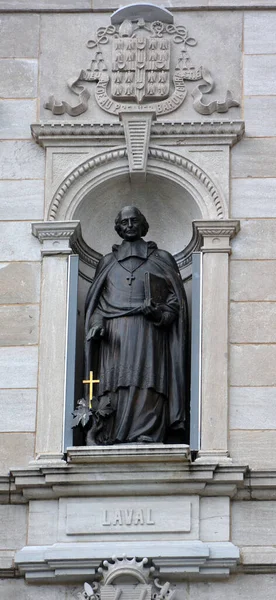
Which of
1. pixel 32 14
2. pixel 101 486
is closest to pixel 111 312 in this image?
pixel 101 486

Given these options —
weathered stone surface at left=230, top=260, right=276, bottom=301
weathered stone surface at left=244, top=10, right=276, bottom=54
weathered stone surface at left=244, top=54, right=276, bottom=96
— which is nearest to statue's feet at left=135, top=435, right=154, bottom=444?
weathered stone surface at left=230, top=260, right=276, bottom=301

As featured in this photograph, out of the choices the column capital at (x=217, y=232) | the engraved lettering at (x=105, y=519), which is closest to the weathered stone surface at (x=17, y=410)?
the engraved lettering at (x=105, y=519)

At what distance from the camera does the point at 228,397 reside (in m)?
17.8

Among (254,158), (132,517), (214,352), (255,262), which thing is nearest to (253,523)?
(132,517)

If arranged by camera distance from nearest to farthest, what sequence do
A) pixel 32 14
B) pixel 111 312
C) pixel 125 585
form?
1. pixel 125 585
2. pixel 111 312
3. pixel 32 14

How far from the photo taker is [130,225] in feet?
61.2

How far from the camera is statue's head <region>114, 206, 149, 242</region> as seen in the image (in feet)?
61.2

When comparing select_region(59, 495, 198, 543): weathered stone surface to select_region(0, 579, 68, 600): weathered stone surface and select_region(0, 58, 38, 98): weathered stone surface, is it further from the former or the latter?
select_region(0, 58, 38, 98): weathered stone surface

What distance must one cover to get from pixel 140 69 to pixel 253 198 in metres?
1.56

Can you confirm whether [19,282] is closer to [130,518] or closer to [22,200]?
[22,200]

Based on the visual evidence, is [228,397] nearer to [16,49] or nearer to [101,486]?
[101,486]

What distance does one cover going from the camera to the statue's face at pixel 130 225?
18.7 metres

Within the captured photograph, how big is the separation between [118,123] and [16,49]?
3.93ft

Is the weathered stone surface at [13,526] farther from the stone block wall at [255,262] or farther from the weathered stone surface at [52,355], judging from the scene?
the stone block wall at [255,262]
